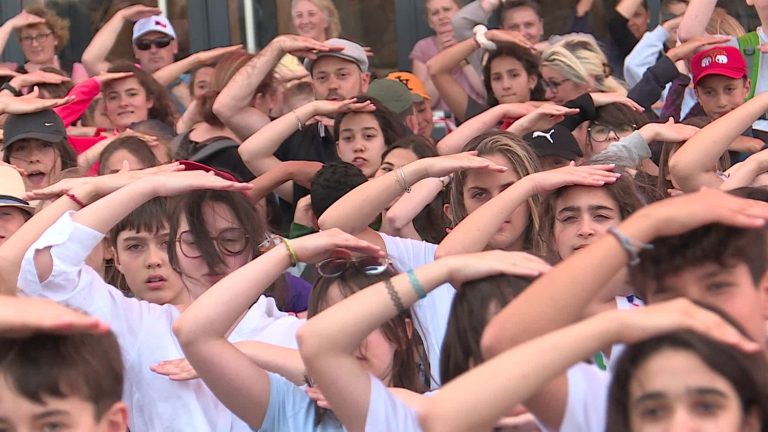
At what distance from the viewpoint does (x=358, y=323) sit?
3.45m

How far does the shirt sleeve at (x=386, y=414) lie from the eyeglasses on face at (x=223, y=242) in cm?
124

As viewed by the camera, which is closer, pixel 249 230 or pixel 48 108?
pixel 249 230

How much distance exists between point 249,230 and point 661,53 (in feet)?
12.5

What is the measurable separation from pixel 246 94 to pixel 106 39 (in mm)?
1947

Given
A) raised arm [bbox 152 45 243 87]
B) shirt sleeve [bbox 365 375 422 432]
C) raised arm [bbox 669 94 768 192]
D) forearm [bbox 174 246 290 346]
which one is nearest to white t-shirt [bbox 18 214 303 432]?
forearm [bbox 174 246 290 346]

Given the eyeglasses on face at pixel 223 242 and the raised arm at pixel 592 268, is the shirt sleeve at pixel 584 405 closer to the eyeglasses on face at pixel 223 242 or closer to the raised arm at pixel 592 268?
the raised arm at pixel 592 268

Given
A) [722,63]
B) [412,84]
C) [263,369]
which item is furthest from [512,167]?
[412,84]

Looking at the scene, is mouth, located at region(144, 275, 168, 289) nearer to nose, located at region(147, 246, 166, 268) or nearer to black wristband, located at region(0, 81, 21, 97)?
nose, located at region(147, 246, 166, 268)

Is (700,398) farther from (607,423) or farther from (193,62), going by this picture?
(193,62)

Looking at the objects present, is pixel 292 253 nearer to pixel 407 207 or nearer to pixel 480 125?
pixel 407 207

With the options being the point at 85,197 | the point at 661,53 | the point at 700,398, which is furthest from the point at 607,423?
the point at 661,53

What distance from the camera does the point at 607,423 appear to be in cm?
296

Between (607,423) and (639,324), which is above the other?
(639,324)

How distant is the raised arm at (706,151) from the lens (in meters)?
4.75
